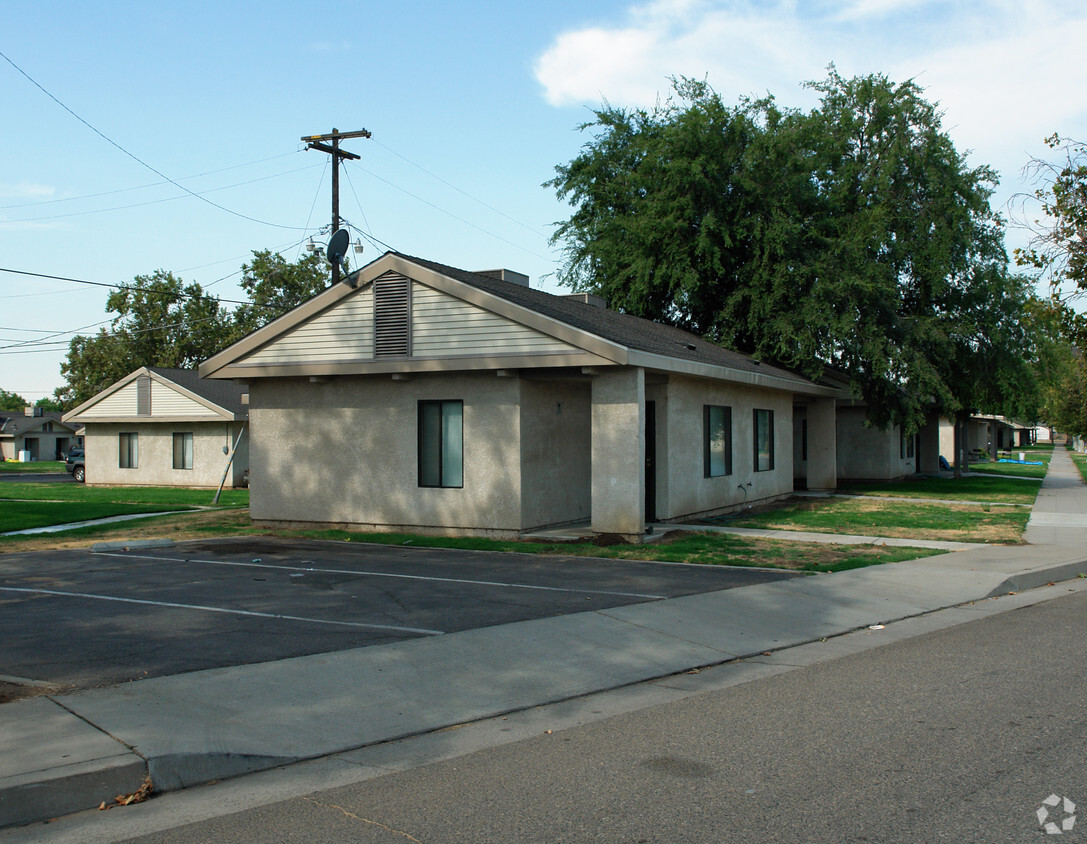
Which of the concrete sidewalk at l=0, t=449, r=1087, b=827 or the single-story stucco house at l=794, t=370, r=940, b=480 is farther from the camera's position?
the single-story stucco house at l=794, t=370, r=940, b=480

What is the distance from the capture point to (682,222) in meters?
28.1

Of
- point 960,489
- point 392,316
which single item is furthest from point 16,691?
point 960,489

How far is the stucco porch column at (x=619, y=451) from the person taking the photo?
52.1ft

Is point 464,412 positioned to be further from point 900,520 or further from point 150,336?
point 150,336

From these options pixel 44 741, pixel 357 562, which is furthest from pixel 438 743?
pixel 357 562

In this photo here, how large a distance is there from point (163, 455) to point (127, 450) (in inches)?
89.9

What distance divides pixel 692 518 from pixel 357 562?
7946mm

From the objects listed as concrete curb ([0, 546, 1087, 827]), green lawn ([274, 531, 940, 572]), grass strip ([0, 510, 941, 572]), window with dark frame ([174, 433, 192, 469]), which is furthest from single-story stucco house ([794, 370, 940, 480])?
concrete curb ([0, 546, 1087, 827])

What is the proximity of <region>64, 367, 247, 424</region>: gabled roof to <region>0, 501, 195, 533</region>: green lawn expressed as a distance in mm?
10154

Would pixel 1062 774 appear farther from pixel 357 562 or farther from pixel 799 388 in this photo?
pixel 799 388

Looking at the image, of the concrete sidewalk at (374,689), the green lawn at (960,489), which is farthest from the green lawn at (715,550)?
the green lawn at (960,489)

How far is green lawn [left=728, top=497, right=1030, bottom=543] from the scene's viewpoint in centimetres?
1775

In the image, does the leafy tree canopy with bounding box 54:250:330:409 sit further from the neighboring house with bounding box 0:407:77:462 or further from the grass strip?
the grass strip

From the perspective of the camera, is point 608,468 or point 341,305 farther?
point 341,305
